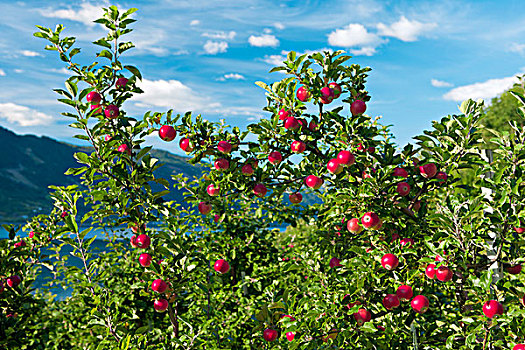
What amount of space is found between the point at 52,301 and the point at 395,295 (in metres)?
4.04

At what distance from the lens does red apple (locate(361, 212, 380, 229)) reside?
2387 millimetres

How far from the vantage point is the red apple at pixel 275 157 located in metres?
2.86

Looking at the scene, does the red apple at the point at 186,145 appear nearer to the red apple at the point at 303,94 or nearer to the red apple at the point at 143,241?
the red apple at the point at 143,241

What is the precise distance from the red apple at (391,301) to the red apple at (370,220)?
0.47 metres

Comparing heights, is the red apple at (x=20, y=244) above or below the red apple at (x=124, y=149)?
below

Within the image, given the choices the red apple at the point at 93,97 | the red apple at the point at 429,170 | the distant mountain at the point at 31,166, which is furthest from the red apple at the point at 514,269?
the distant mountain at the point at 31,166

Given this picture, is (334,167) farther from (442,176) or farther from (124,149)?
(124,149)

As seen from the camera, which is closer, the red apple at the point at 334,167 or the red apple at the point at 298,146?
the red apple at the point at 334,167

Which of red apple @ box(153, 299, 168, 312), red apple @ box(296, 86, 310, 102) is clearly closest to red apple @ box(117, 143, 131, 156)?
red apple @ box(153, 299, 168, 312)

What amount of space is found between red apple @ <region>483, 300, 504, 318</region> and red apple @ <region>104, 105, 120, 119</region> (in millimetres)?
2381

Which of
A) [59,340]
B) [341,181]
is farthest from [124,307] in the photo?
[341,181]

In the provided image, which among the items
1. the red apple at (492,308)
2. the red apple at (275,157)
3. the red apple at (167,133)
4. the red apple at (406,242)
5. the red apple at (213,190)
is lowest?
the red apple at (492,308)

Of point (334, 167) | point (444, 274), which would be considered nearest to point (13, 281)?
point (334, 167)

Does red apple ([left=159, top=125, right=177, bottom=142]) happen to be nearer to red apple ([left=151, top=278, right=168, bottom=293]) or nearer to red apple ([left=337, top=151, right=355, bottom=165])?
red apple ([left=151, top=278, right=168, bottom=293])
